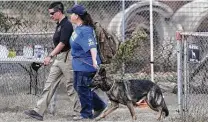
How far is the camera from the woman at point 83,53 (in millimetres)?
10102

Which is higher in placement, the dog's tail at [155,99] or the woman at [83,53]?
the woman at [83,53]

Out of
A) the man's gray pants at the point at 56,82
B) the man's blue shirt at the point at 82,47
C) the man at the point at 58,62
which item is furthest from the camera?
the man's gray pants at the point at 56,82

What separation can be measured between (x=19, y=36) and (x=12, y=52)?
0.35 meters

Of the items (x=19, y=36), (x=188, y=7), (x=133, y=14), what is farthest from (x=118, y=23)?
→ (x=19, y=36)

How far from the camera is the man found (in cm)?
1045

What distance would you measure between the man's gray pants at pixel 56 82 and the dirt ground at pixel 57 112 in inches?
8.7

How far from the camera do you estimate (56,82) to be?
1070 centimetres

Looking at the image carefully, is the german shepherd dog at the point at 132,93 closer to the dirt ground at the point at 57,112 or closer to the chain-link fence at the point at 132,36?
the dirt ground at the point at 57,112

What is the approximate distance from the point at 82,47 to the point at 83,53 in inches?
5.0

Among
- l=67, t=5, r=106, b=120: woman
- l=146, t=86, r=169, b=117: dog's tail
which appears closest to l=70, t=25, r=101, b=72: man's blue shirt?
l=67, t=5, r=106, b=120: woman

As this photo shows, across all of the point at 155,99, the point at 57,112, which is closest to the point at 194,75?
the point at 155,99

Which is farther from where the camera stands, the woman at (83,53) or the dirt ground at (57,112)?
the dirt ground at (57,112)

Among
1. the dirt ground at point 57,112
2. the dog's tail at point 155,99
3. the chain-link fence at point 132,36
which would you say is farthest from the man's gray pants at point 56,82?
the dog's tail at point 155,99

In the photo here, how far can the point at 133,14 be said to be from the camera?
14.4 meters
